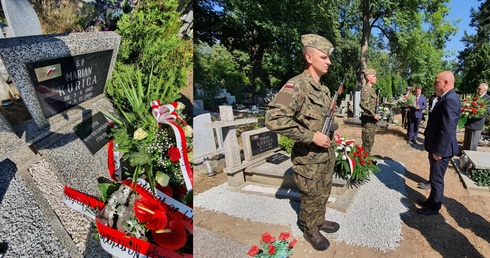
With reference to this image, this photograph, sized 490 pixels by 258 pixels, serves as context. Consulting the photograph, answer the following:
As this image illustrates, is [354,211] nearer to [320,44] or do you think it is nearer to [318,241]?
[318,241]

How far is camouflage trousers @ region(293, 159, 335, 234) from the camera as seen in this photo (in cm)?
226

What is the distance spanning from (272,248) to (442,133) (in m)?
2.11

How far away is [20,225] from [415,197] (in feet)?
13.1

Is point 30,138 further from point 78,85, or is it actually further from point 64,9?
point 64,9

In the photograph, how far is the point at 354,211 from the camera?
2.91m

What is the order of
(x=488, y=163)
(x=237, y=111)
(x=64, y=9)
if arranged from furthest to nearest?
1. (x=237, y=111)
2. (x=488, y=163)
3. (x=64, y=9)

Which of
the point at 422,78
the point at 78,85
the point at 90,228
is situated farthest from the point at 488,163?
the point at 78,85

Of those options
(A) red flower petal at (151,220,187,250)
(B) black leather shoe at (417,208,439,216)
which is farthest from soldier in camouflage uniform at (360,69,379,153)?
(A) red flower petal at (151,220,187,250)

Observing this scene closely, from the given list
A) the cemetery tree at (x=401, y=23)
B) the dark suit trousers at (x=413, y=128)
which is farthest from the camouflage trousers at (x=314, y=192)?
the dark suit trousers at (x=413, y=128)

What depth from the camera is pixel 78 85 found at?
286cm

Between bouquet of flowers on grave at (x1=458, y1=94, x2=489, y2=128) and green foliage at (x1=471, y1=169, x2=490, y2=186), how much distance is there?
1534mm

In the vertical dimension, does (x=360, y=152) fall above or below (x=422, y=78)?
below

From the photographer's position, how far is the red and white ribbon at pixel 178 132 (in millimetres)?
1777

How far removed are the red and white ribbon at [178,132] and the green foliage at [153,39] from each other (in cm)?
167
